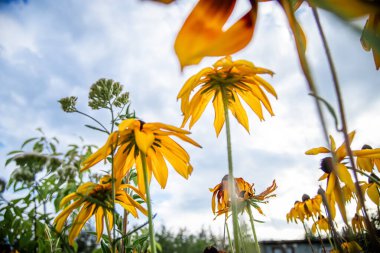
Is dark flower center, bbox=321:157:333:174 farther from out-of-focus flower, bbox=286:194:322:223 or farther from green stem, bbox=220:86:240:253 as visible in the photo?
out-of-focus flower, bbox=286:194:322:223

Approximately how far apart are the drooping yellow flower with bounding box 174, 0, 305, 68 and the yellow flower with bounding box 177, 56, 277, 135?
13.6 inches

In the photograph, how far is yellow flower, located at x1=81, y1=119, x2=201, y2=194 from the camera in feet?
2.00

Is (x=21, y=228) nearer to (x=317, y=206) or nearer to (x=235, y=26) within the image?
(x=235, y=26)

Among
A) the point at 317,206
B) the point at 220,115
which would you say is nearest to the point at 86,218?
the point at 220,115

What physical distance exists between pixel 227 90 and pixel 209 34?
0.54 metres

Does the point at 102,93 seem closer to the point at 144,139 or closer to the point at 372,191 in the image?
the point at 144,139

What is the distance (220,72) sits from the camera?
720 millimetres

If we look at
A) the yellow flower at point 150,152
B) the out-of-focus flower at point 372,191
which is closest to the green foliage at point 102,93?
the yellow flower at point 150,152

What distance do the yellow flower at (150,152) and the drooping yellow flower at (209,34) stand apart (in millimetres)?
351

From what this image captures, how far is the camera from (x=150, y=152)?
2.38 ft

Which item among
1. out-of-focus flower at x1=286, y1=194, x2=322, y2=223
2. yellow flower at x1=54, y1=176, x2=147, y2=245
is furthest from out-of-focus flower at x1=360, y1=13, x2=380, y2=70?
out-of-focus flower at x1=286, y1=194, x2=322, y2=223

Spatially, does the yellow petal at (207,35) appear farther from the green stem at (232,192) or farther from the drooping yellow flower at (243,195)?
the drooping yellow flower at (243,195)

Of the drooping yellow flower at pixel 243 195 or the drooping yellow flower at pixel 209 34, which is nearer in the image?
the drooping yellow flower at pixel 209 34

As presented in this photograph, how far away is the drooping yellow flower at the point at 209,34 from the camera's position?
22 centimetres
